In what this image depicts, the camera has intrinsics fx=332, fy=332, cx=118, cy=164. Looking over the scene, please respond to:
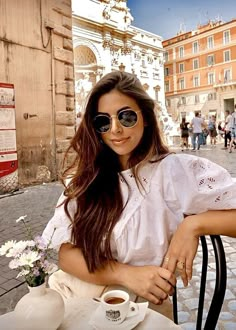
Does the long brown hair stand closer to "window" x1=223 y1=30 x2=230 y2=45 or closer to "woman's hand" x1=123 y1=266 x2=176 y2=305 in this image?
"woman's hand" x1=123 y1=266 x2=176 y2=305

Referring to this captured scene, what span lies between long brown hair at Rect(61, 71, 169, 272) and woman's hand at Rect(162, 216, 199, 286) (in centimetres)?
22

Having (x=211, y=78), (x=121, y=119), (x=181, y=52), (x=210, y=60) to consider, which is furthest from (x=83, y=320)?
(x=181, y=52)

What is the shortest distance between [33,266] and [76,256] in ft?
1.25

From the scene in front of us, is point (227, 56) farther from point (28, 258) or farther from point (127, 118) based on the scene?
point (28, 258)

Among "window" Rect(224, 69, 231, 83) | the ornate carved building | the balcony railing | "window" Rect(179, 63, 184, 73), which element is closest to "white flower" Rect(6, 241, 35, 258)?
the ornate carved building

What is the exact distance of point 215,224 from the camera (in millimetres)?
1099

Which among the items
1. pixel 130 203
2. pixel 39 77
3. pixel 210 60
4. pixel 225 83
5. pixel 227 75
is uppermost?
pixel 210 60

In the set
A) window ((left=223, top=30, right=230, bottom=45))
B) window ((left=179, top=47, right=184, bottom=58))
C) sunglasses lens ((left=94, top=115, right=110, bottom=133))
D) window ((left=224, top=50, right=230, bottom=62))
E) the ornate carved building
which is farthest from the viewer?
window ((left=179, top=47, right=184, bottom=58))

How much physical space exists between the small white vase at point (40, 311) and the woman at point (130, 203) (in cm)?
32

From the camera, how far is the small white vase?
0.83m

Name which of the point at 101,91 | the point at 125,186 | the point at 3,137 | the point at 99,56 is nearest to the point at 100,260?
the point at 125,186

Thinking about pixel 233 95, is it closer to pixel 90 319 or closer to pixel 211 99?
pixel 211 99

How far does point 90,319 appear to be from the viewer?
0.88m

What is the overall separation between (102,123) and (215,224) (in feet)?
1.91
